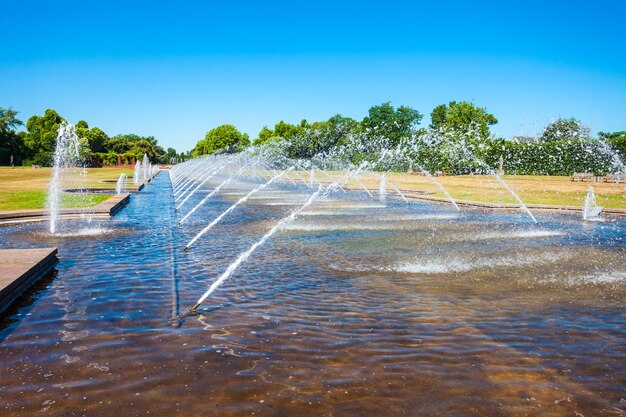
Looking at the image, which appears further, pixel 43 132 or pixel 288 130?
pixel 288 130

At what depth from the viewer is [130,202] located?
712 inches

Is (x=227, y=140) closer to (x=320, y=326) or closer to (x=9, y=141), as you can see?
(x=9, y=141)

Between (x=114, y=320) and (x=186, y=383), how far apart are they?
5.71 ft

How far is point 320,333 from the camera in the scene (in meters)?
4.68

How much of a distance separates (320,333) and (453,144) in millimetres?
49809

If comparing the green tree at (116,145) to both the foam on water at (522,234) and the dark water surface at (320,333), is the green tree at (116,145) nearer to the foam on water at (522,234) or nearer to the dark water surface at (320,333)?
the dark water surface at (320,333)

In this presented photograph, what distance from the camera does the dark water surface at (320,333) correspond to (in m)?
3.42

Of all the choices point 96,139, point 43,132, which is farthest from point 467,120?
point 96,139

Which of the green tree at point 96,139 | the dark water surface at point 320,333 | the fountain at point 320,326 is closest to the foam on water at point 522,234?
the fountain at point 320,326

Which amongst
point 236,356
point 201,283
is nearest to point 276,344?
point 236,356

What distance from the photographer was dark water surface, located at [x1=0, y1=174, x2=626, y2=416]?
342 centimetres

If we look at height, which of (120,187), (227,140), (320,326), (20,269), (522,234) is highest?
(227,140)

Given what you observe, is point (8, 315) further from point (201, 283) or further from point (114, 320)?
point (201, 283)

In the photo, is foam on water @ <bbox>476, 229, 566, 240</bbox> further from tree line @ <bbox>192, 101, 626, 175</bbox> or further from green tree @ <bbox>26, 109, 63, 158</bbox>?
green tree @ <bbox>26, 109, 63, 158</bbox>
